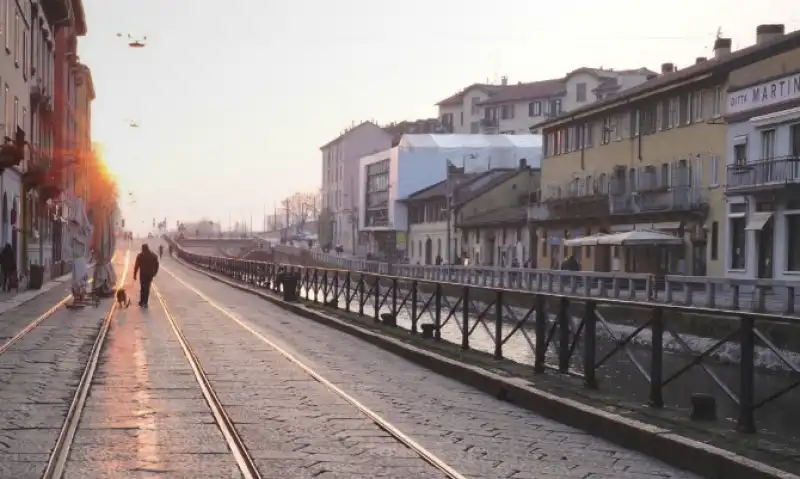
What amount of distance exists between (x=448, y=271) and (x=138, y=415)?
152ft

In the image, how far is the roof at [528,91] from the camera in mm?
107363

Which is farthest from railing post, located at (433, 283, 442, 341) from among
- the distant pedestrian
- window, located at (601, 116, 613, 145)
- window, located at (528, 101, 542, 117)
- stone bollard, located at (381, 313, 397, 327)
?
window, located at (528, 101, 542, 117)

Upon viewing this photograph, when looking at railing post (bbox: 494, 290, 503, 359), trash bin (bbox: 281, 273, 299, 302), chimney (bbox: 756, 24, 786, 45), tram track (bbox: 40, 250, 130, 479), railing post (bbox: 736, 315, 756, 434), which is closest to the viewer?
tram track (bbox: 40, 250, 130, 479)

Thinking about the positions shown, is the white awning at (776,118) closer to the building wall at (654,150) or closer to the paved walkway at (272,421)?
the building wall at (654,150)

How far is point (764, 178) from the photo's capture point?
38.9 meters

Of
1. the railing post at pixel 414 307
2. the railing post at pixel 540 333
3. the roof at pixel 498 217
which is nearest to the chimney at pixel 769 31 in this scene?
the roof at pixel 498 217

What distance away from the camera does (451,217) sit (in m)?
77.5

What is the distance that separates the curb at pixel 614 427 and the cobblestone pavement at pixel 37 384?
15.8 ft

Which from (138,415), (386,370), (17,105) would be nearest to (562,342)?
(386,370)

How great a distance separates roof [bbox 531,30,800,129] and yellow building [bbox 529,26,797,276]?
51mm

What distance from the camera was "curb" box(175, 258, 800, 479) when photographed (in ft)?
26.0

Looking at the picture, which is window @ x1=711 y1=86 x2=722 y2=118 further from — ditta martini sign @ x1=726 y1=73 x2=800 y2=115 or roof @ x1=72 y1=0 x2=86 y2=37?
roof @ x1=72 y1=0 x2=86 y2=37

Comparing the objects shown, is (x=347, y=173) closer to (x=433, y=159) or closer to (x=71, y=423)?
(x=433, y=159)

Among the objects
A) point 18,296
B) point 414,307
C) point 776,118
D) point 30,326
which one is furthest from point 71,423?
point 776,118
